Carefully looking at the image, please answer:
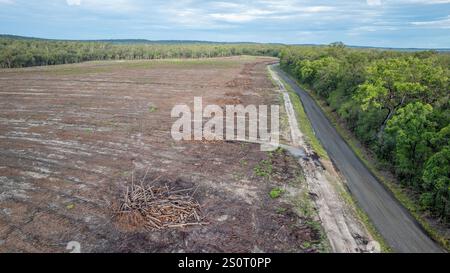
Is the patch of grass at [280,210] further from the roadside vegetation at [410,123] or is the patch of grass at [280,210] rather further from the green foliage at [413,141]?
the green foliage at [413,141]

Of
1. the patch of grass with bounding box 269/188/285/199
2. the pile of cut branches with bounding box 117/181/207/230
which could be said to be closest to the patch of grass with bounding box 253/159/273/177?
the patch of grass with bounding box 269/188/285/199

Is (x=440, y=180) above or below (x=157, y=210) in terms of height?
above

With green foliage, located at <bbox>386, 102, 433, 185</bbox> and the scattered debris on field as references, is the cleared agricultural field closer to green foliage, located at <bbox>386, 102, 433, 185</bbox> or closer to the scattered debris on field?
the scattered debris on field

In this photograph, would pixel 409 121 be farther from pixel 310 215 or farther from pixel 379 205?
pixel 310 215

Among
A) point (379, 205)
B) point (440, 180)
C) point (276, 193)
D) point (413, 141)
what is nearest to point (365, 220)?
point (379, 205)

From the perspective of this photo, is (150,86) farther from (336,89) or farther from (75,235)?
(75,235)

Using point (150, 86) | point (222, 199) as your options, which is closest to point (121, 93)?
point (150, 86)
